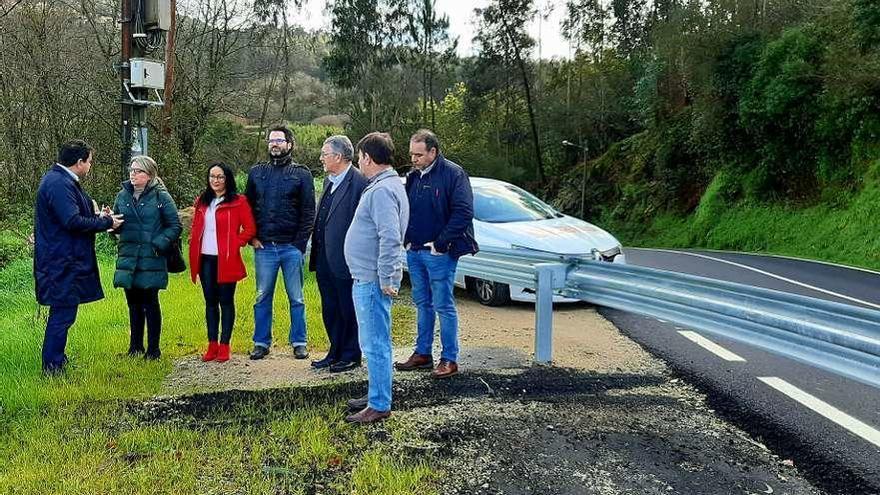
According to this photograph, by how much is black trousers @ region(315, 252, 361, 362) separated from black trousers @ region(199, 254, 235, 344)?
34.2 inches

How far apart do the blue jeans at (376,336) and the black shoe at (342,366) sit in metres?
1.09

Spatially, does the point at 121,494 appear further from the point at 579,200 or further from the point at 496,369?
the point at 579,200

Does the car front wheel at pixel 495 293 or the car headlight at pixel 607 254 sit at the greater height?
the car headlight at pixel 607 254

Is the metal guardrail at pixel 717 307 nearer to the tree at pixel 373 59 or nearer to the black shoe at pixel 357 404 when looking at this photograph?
the black shoe at pixel 357 404

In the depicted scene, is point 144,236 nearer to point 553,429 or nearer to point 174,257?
point 174,257

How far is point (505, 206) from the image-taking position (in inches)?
347

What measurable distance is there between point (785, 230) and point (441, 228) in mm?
21514

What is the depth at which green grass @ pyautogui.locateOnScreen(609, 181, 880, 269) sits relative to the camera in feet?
→ 60.9

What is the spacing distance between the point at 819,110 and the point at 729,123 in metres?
5.08

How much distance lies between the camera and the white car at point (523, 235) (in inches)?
305

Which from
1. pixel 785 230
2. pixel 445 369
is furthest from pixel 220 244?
pixel 785 230

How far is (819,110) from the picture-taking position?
22.1 metres

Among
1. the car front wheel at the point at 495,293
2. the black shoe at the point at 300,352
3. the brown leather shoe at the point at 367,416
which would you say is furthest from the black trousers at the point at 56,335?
the car front wheel at the point at 495,293

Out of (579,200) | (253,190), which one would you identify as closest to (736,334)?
(253,190)
